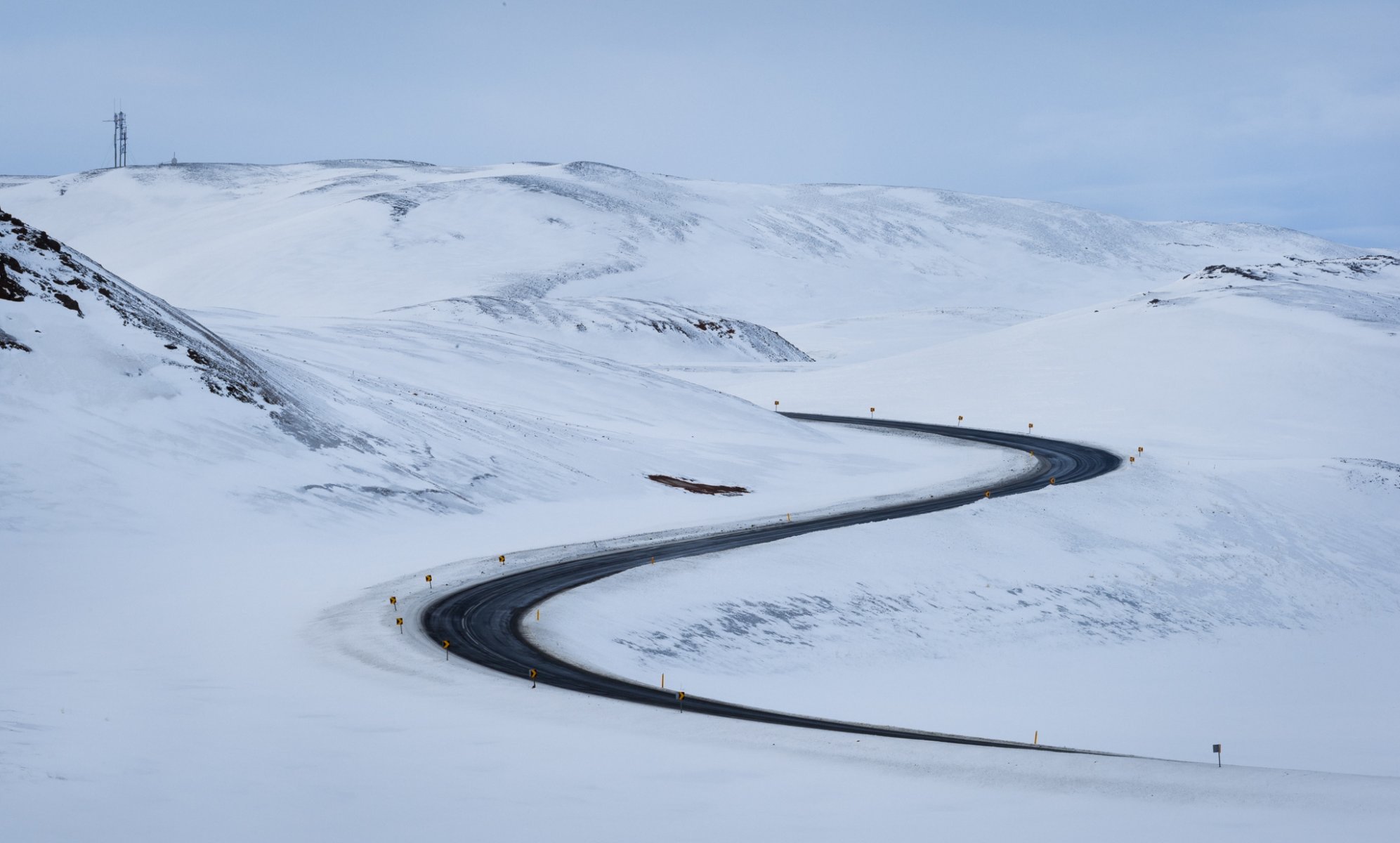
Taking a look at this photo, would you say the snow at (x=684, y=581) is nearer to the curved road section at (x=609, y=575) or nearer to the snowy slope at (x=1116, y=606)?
the snowy slope at (x=1116, y=606)

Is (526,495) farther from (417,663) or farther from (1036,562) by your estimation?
(417,663)

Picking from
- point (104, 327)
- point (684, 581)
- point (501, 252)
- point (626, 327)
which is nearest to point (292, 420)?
point (104, 327)

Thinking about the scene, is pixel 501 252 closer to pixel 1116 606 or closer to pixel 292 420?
pixel 292 420

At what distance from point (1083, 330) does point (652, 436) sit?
41975 mm

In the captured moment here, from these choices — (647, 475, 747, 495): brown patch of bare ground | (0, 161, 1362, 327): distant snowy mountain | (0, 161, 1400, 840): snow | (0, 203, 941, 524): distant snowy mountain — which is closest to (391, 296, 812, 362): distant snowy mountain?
(0, 161, 1362, 327): distant snowy mountain

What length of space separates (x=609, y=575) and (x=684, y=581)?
→ 1.97 m

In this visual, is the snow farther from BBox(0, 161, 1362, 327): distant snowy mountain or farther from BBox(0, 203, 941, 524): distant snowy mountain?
BBox(0, 161, 1362, 327): distant snowy mountain

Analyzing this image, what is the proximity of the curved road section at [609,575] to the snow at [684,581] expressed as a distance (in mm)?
912

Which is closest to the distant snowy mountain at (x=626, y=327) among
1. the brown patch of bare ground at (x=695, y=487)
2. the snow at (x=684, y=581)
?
the snow at (x=684, y=581)

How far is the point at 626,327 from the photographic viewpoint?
108875mm

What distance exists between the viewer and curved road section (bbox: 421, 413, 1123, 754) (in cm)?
2152

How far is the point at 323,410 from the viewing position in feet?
145

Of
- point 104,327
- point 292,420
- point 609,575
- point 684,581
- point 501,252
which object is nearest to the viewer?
point 684,581

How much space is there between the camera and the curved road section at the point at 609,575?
21516mm
